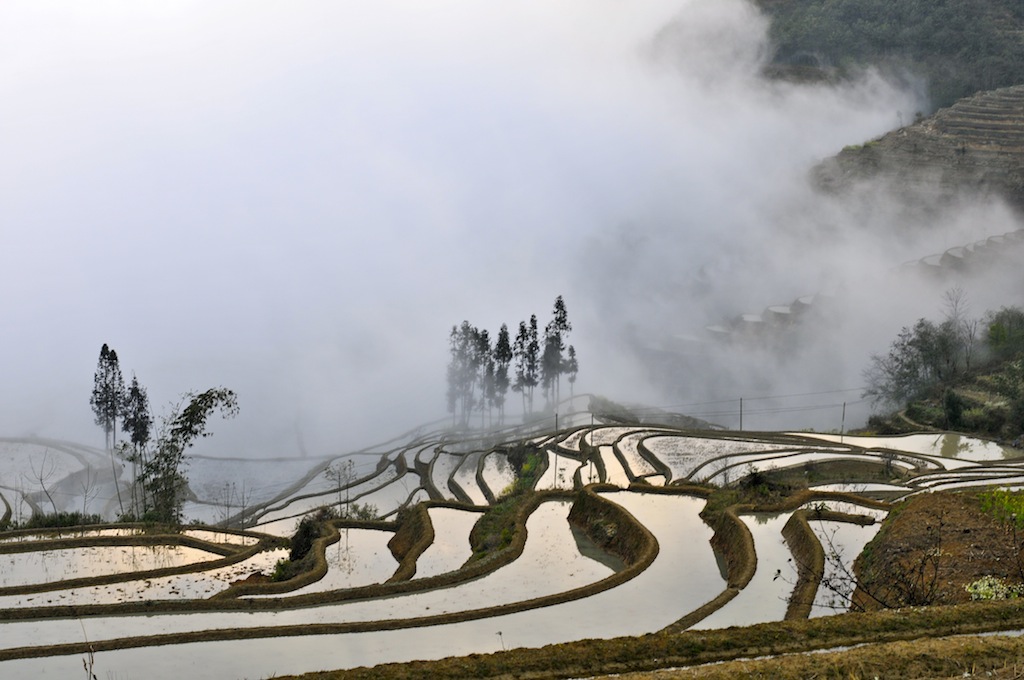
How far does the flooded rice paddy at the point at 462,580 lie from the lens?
13750 millimetres

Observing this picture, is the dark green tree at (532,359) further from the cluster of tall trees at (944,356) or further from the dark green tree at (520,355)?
the cluster of tall trees at (944,356)

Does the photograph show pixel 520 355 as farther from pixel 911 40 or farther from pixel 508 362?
pixel 911 40

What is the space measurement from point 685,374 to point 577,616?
72064 millimetres

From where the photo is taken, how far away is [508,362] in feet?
246

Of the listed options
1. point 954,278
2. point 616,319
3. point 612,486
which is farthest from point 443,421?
point 612,486

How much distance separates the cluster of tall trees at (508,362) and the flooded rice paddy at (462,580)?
35.4m

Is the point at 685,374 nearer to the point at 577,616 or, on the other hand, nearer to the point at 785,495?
the point at 785,495

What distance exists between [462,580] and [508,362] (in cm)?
5710

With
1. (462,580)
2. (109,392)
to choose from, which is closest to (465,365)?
(109,392)

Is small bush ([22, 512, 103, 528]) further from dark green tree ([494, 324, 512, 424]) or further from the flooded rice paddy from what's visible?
dark green tree ([494, 324, 512, 424])

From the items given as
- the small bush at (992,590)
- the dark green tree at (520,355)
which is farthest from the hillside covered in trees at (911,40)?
the small bush at (992,590)

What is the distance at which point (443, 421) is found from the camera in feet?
274

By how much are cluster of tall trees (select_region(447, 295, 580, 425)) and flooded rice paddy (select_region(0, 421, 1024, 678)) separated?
35435 millimetres

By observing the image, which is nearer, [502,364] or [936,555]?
[936,555]
